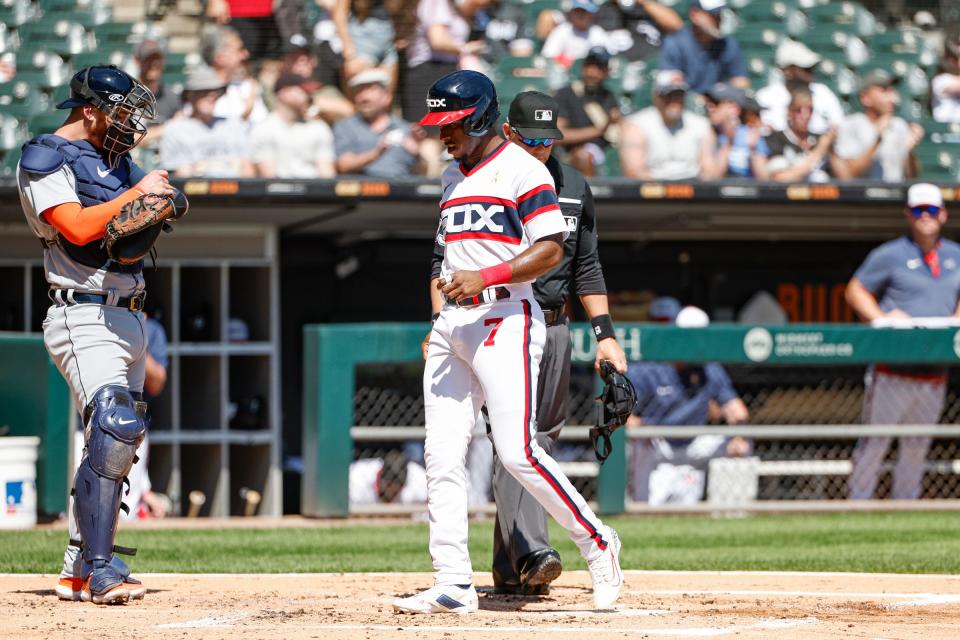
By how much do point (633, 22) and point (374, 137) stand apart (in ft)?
8.99

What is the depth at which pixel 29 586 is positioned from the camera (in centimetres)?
543

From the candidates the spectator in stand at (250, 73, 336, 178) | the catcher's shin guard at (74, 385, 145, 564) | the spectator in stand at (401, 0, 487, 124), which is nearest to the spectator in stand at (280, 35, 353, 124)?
the spectator in stand at (250, 73, 336, 178)

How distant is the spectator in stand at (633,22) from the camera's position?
1215cm

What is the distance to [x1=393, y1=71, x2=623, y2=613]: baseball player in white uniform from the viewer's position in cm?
447

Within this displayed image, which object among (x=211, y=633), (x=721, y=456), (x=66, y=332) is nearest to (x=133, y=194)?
(x=66, y=332)

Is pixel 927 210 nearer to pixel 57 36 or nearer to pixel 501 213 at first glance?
pixel 501 213

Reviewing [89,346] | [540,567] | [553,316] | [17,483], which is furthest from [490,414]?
[17,483]

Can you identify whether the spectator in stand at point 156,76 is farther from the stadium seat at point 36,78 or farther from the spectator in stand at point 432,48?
the spectator in stand at point 432,48

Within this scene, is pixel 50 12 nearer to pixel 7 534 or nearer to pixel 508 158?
pixel 7 534

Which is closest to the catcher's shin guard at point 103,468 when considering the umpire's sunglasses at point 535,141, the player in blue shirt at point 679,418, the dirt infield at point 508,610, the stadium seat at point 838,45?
the dirt infield at point 508,610

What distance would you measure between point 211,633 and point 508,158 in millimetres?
1706

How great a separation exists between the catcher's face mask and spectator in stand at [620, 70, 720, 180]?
6.56 metres

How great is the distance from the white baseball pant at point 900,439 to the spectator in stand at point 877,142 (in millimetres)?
2249

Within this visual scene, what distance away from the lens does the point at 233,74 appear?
11.0 metres
